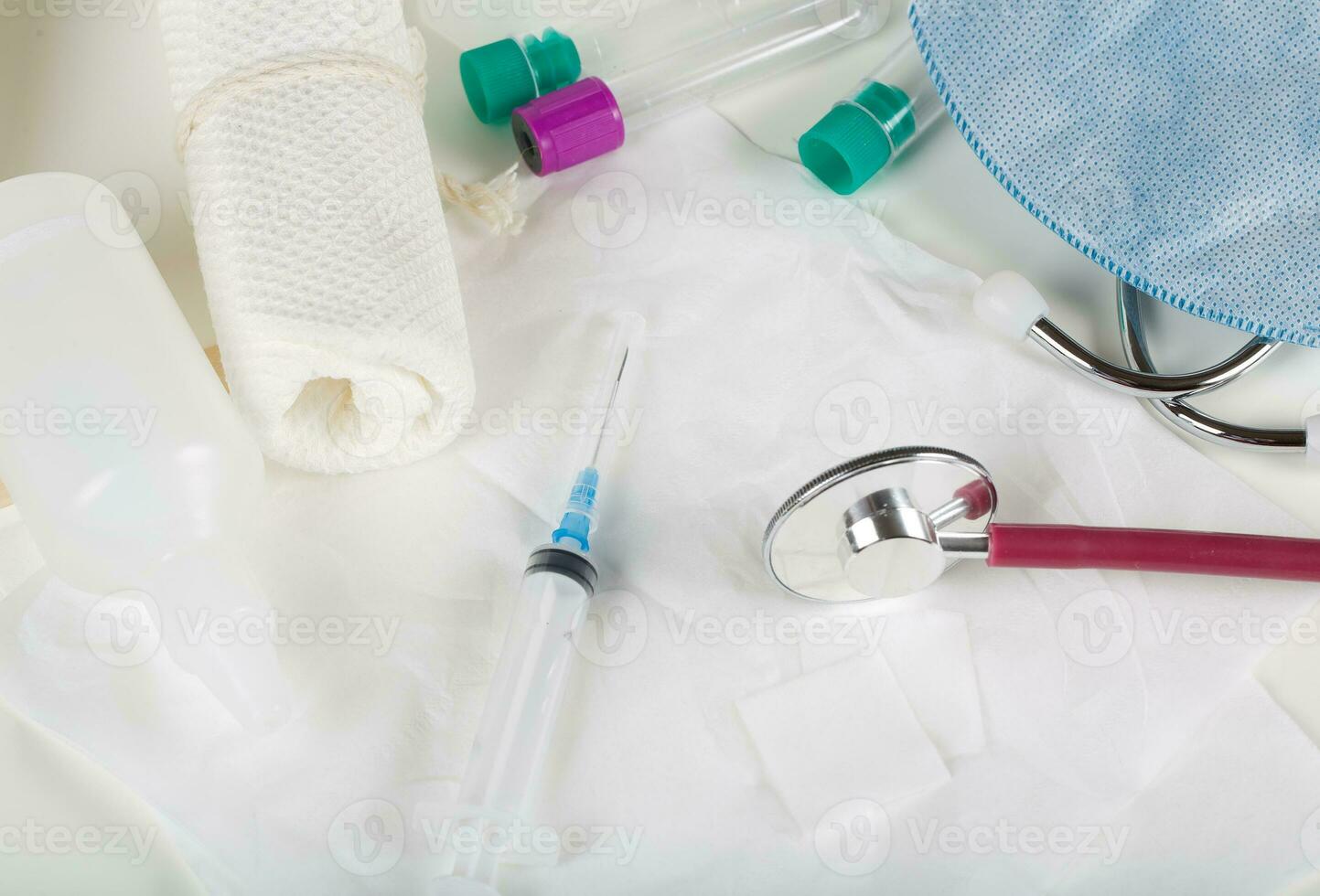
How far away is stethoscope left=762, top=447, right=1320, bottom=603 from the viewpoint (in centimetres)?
56

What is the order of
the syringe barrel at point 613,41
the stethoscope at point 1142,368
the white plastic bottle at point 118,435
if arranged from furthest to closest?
the syringe barrel at point 613,41 < the stethoscope at point 1142,368 < the white plastic bottle at point 118,435

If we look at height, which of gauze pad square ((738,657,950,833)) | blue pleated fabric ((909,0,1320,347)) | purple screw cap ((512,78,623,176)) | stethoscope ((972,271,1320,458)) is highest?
blue pleated fabric ((909,0,1320,347))

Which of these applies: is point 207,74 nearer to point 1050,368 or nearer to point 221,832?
point 221,832

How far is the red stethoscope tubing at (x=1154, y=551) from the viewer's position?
59cm

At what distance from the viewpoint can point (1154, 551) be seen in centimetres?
60

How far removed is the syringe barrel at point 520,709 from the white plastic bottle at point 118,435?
0.14m

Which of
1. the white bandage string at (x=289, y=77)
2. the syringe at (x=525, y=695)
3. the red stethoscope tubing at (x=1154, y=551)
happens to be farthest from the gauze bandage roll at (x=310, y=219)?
the red stethoscope tubing at (x=1154, y=551)

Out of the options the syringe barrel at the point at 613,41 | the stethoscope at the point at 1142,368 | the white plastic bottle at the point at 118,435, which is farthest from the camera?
the syringe barrel at the point at 613,41

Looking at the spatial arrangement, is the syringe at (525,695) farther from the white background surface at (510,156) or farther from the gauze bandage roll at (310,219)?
the white background surface at (510,156)

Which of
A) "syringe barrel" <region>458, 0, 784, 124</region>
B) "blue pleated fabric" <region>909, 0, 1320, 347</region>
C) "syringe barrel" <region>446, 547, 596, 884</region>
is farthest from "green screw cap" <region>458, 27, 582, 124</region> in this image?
"syringe barrel" <region>446, 547, 596, 884</region>

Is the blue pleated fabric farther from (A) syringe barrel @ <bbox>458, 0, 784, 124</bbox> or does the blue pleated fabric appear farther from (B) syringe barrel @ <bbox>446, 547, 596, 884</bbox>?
(B) syringe barrel @ <bbox>446, 547, 596, 884</bbox>

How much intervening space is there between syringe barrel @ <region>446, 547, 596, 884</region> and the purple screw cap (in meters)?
0.32

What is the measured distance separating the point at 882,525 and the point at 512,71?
458 millimetres

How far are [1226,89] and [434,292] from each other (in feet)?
1.84
